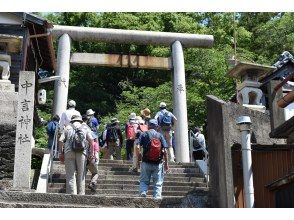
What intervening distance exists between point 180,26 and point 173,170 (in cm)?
1470

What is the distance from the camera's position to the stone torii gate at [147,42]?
60.7ft

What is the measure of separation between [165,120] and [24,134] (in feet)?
14.7

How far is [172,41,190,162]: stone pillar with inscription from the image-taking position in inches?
727

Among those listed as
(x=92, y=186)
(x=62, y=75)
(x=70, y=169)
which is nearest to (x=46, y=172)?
(x=92, y=186)

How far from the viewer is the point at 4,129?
13.4m

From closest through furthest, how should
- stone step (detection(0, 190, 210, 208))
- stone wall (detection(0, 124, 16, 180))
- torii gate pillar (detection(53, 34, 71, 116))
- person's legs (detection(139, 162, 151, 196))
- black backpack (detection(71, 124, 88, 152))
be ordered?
stone step (detection(0, 190, 210, 208)) → person's legs (detection(139, 162, 151, 196)) → black backpack (detection(71, 124, 88, 152)) → stone wall (detection(0, 124, 16, 180)) → torii gate pillar (detection(53, 34, 71, 116))

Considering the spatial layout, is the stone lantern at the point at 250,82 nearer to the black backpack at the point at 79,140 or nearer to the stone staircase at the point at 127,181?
the stone staircase at the point at 127,181

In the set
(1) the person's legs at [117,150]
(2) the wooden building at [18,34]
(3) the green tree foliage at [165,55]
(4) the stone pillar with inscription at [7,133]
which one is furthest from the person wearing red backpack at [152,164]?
(3) the green tree foliage at [165,55]

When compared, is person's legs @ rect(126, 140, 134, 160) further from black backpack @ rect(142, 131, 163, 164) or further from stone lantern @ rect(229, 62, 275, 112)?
black backpack @ rect(142, 131, 163, 164)

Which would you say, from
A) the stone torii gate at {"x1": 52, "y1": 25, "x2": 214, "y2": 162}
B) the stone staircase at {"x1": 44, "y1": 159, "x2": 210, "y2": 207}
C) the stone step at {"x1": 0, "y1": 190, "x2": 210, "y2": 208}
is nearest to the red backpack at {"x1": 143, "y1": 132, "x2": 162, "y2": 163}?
the stone staircase at {"x1": 44, "y1": 159, "x2": 210, "y2": 207}

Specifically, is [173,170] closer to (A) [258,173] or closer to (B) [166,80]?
(A) [258,173]

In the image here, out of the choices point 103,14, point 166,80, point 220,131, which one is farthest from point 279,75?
point 103,14

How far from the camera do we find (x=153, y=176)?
10266 mm

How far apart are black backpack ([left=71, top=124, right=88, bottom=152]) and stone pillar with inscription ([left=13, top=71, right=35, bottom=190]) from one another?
32.7 inches
